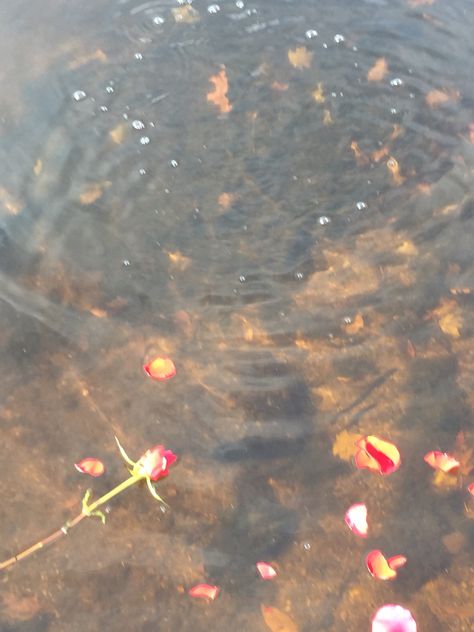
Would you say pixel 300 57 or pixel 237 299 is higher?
pixel 300 57

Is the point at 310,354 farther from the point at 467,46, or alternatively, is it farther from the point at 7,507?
the point at 467,46

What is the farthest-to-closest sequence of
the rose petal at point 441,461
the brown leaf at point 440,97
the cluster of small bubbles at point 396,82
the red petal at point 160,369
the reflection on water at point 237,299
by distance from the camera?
the cluster of small bubbles at point 396,82 < the brown leaf at point 440,97 < the red petal at point 160,369 < the rose petal at point 441,461 < the reflection on water at point 237,299

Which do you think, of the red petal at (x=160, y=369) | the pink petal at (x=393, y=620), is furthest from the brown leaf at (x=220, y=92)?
the pink petal at (x=393, y=620)

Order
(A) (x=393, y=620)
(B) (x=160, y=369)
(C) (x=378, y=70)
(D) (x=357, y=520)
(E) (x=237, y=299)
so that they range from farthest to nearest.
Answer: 1. (C) (x=378, y=70)
2. (E) (x=237, y=299)
3. (B) (x=160, y=369)
4. (D) (x=357, y=520)
5. (A) (x=393, y=620)

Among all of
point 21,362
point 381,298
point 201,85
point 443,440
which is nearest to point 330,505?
point 443,440

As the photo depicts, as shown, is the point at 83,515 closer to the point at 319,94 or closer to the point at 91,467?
the point at 91,467

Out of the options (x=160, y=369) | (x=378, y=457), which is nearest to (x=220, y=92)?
(x=160, y=369)

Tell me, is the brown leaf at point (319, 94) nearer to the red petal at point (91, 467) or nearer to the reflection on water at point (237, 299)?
the reflection on water at point (237, 299)
